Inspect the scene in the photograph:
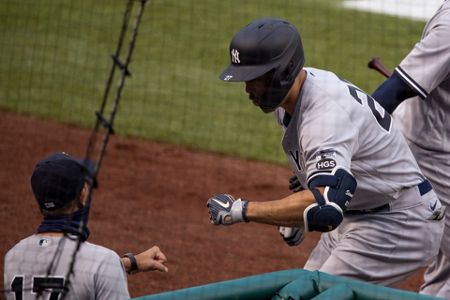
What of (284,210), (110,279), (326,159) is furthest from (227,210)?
(110,279)

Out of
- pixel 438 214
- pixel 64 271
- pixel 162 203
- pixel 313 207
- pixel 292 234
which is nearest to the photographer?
pixel 64 271

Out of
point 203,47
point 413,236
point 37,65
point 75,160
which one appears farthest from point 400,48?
point 75,160

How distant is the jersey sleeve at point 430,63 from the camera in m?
5.41

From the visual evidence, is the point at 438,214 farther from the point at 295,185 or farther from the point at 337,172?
the point at 337,172

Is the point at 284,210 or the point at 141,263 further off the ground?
the point at 284,210

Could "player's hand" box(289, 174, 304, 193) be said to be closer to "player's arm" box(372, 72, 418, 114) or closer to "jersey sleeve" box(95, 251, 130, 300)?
"player's arm" box(372, 72, 418, 114)

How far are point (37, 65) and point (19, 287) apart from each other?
309 inches

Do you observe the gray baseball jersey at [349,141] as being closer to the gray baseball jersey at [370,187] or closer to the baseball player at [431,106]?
the gray baseball jersey at [370,187]

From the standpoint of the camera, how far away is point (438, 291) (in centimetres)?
585

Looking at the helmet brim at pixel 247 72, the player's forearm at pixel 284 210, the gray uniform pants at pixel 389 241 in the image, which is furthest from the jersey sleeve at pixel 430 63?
the player's forearm at pixel 284 210

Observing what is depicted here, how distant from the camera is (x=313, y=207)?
14.5 ft

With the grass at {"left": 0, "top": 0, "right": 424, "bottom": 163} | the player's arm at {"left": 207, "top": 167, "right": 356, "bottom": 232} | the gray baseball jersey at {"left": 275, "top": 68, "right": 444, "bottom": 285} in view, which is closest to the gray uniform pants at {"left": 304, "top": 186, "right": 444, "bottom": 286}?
the gray baseball jersey at {"left": 275, "top": 68, "right": 444, "bottom": 285}

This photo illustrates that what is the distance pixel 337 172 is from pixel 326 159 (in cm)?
8

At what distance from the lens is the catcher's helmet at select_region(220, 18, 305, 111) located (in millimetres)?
4684
